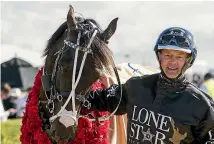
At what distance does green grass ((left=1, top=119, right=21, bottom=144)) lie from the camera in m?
7.85

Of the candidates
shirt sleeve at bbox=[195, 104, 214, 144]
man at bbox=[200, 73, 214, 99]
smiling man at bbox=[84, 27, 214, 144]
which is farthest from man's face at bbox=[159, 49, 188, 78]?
man at bbox=[200, 73, 214, 99]

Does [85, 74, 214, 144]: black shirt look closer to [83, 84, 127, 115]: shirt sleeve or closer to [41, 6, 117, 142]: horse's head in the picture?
[83, 84, 127, 115]: shirt sleeve

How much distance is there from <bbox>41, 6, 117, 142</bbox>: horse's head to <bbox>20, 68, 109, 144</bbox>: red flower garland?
0.39 meters

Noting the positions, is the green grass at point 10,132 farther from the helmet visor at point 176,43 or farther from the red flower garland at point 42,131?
the helmet visor at point 176,43

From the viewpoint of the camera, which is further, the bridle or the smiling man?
the bridle

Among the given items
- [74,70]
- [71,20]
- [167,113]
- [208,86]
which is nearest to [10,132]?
[208,86]

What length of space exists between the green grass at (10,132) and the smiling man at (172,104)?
14.1 feet

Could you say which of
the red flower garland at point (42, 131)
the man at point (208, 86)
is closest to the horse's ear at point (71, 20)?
the red flower garland at point (42, 131)

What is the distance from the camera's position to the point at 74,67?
3.63 metres

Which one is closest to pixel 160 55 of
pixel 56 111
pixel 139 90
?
pixel 139 90

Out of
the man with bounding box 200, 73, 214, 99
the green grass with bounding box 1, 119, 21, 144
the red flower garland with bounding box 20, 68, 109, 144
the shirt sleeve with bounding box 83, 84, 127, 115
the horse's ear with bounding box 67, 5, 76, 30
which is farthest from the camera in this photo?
the man with bounding box 200, 73, 214, 99

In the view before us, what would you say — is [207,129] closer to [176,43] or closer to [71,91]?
[176,43]

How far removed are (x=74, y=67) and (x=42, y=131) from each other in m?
0.91

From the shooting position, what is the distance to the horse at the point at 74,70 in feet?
12.0
